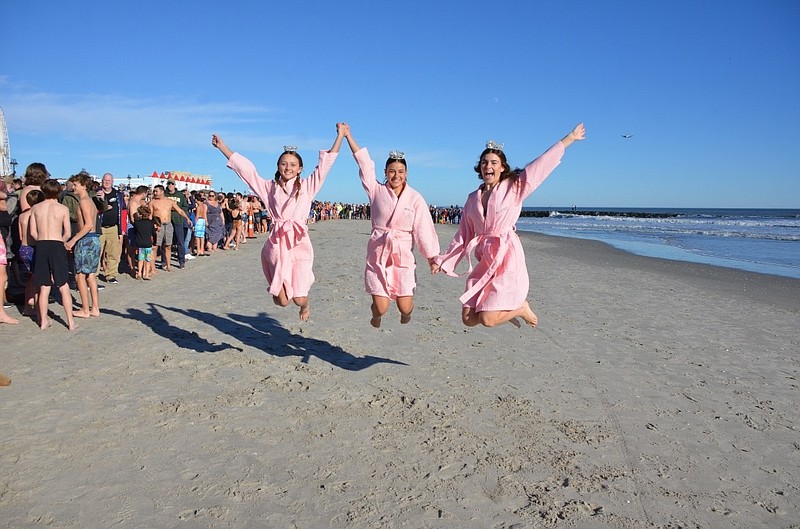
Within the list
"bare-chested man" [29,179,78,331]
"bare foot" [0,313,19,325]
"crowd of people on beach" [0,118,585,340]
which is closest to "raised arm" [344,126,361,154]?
"crowd of people on beach" [0,118,585,340]

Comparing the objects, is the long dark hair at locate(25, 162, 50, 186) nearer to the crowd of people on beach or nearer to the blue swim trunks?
the crowd of people on beach

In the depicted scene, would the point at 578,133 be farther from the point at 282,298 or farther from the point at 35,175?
the point at 35,175

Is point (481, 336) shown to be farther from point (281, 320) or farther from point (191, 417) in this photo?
A: point (191, 417)

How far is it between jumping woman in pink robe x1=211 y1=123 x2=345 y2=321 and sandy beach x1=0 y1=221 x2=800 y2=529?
957 mm

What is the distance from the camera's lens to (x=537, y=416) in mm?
5363

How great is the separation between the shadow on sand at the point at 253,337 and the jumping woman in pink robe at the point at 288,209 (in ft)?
2.78

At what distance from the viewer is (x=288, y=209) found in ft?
21.6

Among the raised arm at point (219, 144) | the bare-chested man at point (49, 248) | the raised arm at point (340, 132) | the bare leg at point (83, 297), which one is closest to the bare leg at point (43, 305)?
the bare-chested man at point (49, 248)

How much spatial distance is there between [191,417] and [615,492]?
134 inches

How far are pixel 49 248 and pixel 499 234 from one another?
5.98m

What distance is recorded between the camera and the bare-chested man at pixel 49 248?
7832mm

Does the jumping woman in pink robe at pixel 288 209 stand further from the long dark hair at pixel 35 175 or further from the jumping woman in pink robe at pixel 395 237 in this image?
the long dark hair at pixel 35 175

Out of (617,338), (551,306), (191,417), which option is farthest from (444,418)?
(551,306)

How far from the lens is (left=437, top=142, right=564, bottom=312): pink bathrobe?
570cm
